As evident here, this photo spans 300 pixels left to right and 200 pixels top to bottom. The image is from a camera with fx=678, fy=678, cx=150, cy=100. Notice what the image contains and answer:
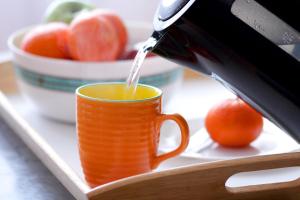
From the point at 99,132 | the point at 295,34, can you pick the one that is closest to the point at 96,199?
the point at 99,132

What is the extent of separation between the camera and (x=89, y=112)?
→ 62 centimetres

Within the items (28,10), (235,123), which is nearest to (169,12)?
(235,123)

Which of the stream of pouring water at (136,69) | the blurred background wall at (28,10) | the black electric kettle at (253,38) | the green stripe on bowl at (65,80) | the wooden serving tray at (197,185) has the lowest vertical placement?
the blurred background wall at (28,10)

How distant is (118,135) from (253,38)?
154 millimetres

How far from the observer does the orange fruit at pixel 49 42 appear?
88 cm

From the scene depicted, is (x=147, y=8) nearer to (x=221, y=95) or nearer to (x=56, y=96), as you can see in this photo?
(x=221, y=95)

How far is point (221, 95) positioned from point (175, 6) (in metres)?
0.46

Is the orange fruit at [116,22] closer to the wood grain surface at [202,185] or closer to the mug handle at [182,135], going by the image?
the mug handle at [182,135]

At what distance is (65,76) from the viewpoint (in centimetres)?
86

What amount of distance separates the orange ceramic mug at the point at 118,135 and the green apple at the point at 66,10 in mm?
363

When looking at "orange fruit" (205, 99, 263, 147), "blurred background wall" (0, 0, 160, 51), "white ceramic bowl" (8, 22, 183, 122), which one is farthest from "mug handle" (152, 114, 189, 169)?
"blurred background wall" (0, 0, 160, 51)

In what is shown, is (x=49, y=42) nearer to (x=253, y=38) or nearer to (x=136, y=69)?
(x=136, y=69)

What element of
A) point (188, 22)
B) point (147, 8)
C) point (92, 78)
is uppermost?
point (188, 22)

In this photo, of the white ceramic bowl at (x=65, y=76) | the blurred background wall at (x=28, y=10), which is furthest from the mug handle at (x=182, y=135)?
the blurred background wall at (x=28, y=10)
